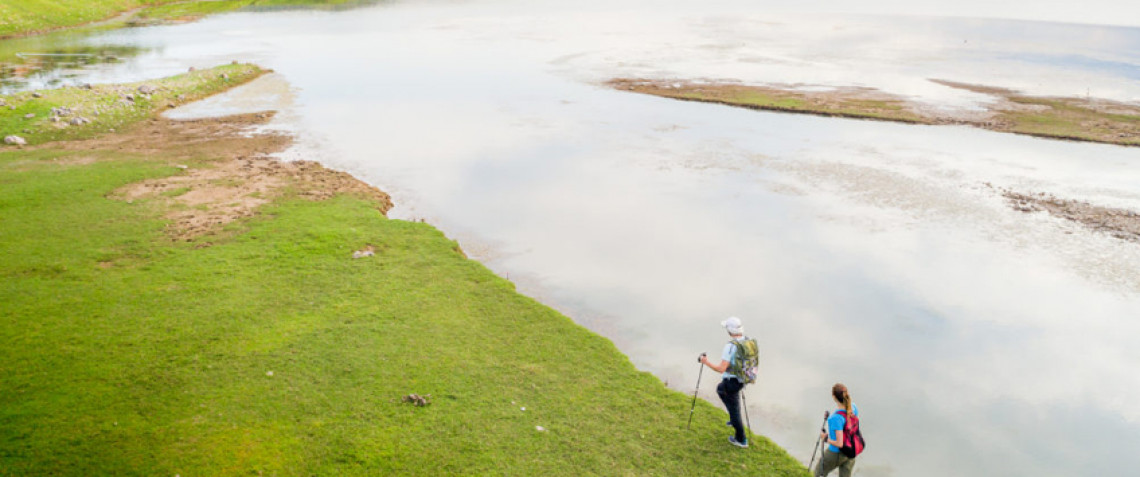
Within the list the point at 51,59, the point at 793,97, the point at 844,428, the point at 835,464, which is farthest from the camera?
the point at 51,59

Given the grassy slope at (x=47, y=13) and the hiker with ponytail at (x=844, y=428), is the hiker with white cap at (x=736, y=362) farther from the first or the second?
the grassy slope at (x=47, y=13)

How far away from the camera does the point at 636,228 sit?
27594mm

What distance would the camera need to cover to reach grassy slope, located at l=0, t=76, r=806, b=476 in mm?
12602

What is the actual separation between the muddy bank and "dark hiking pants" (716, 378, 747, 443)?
4180 centimetres

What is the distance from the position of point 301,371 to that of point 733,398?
10377mm

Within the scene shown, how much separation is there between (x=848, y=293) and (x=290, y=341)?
61.2ft

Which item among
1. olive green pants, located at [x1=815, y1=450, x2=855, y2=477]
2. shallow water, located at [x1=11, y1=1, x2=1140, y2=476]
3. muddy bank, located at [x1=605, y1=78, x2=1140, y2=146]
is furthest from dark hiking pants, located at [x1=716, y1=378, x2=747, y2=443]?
muddy bank, located at [x1=605, y1=78, x2=1140, y2=146]

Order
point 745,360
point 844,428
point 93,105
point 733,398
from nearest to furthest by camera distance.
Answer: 1. point 844,428
2. point 745,360
3. point 733,398
4. point 93,105

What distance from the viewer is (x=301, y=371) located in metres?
15.2

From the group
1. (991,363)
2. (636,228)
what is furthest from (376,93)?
(991,363)

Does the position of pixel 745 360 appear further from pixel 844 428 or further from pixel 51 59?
pixel 51 59

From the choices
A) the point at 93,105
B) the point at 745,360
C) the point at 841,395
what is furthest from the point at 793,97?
the point at 93,105

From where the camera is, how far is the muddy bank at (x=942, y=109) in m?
44.6

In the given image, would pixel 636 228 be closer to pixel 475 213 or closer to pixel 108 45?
pixel 475 213
